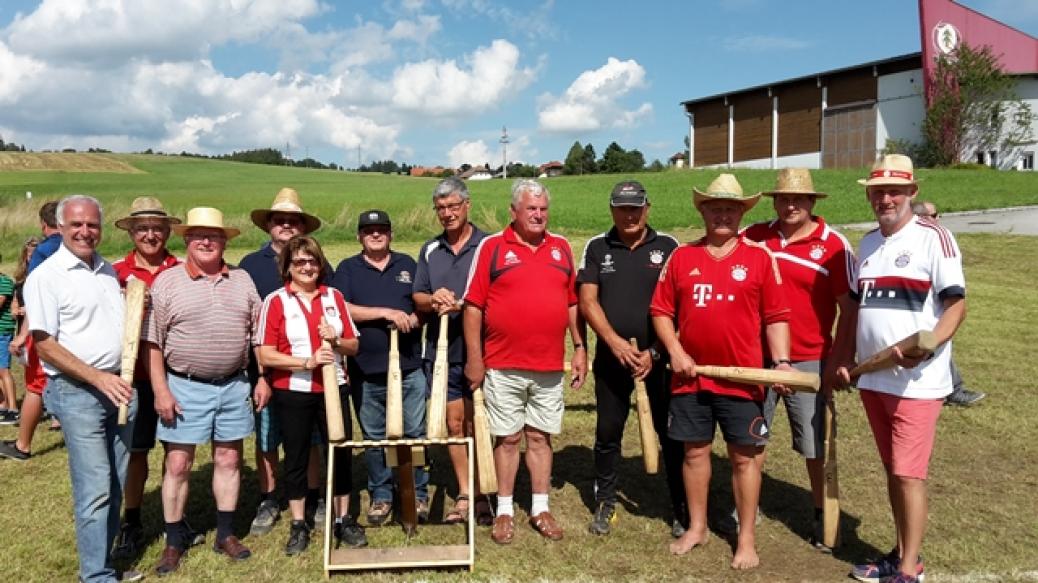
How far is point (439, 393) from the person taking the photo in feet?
14.8

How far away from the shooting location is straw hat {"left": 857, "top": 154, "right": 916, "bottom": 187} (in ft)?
13.2

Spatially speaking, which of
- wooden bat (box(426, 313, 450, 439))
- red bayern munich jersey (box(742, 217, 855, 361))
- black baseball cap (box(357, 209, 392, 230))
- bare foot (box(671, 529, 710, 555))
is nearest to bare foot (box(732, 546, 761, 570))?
bare foot (box(671, 529, 710, 555))

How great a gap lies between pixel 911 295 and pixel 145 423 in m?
4.74

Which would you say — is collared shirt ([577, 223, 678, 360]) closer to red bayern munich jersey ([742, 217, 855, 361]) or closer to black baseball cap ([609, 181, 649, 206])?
black baseball cap ([609, 181, 649, 206])

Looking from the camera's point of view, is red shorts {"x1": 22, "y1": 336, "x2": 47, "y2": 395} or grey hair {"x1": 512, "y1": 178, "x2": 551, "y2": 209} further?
red shorts {"x1": 22, "y1": 336, "x2": 47, "y2": 395}

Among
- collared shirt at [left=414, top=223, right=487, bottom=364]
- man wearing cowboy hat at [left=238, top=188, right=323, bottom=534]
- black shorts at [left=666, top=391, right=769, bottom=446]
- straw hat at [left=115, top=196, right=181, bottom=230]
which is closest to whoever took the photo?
black shorts at [left=666, top=391, right=769, bottom=446]

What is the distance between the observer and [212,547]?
4.73m

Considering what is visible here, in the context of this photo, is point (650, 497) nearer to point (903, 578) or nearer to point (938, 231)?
point (903, 578)

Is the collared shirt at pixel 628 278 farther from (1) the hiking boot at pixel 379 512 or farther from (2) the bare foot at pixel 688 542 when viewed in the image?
(1) the hiking boot at pixel 379 512

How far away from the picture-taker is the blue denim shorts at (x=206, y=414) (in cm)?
434

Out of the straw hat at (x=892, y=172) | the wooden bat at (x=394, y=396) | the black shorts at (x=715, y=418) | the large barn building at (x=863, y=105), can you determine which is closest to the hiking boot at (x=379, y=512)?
the wooden bat at (x=394, y=396)

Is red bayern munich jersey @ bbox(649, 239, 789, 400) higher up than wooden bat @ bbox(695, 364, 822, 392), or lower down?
higher up

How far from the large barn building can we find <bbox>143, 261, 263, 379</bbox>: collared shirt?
53937 millimetres

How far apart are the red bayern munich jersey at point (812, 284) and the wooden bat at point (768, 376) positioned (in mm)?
533
